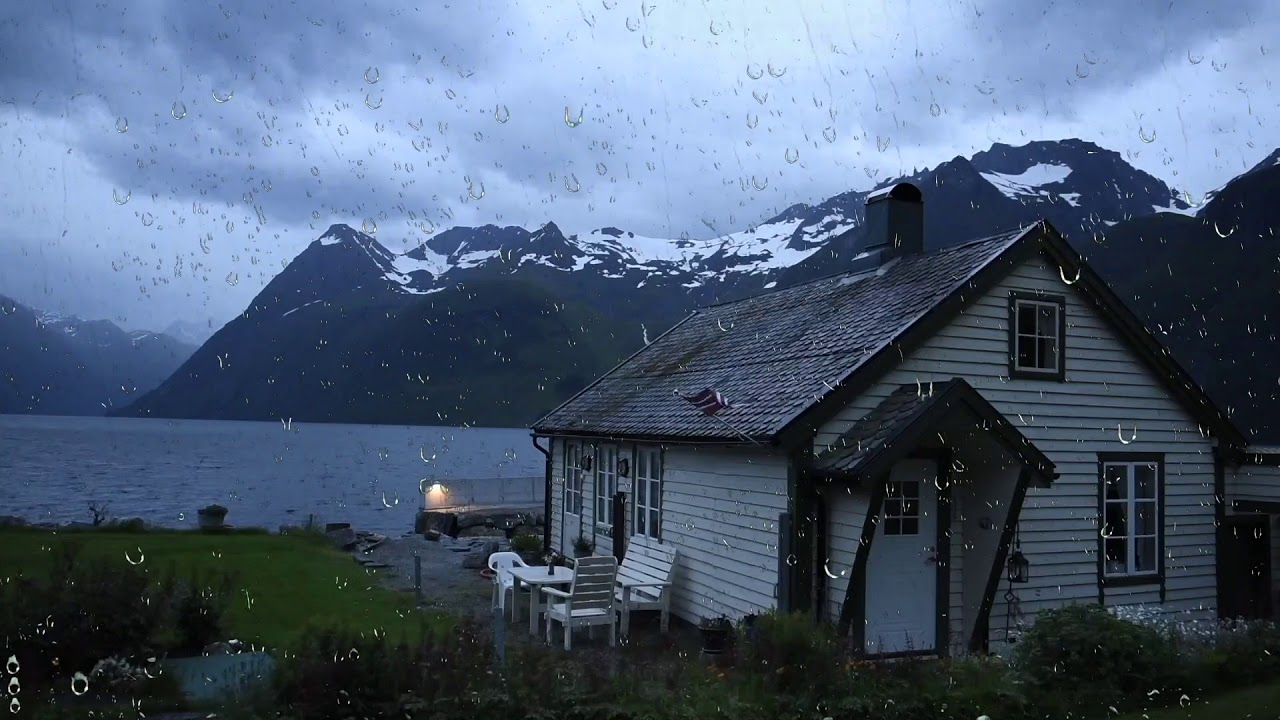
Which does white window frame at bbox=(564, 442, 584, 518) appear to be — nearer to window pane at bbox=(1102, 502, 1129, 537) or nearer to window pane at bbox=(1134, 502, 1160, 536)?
window pane at bbox=(1102, 502, 1129, 537)

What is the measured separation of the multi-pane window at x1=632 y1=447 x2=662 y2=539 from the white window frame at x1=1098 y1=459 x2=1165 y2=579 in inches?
272

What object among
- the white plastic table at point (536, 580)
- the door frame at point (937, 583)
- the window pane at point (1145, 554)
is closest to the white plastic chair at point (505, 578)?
the white plastic table at point (536, 580)

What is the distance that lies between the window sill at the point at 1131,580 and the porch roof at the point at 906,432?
9.60 ft

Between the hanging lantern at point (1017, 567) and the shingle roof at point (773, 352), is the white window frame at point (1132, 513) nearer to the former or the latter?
the hanging lantern at point (1017, 567)

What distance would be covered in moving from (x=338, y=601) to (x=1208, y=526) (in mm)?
14538

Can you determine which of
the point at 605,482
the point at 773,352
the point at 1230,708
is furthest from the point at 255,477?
the point at 1230,708

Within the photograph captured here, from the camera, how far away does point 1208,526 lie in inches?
615

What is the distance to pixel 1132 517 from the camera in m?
15.1

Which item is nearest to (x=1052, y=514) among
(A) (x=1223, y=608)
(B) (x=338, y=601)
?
(A) (x=1223, y=608)

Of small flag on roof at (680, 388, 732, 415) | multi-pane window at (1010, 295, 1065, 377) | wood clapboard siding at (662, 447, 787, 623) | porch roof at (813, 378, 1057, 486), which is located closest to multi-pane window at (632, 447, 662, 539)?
wood clapboard siding at (662, 447, 787, 623)

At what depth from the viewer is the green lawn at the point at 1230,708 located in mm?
8672

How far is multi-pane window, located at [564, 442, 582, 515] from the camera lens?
66.8 feet

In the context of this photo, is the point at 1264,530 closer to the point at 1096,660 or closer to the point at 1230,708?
the point at 1230,708

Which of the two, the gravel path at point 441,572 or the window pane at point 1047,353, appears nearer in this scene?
the window pane at point 1047,353
